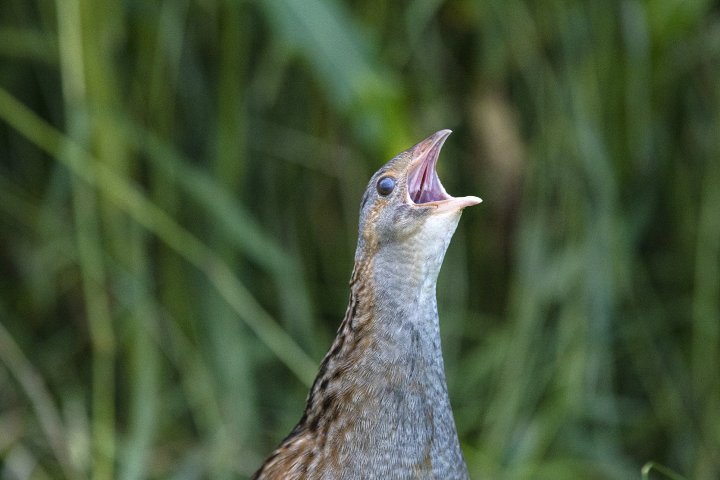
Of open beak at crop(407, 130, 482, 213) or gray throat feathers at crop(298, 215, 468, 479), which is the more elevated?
open beak at crop(407, 130, 482, 213)

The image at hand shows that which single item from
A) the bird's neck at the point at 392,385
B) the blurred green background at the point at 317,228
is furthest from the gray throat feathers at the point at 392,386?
the blurred green background at the point at 317,228

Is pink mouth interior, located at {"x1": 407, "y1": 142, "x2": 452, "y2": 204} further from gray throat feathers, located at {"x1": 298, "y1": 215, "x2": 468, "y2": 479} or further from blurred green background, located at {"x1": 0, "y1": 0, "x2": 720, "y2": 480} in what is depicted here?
blurred green background, located at {"x1": 0, "y1": 0, "x2": 720, "y2": 480}

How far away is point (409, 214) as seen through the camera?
4.30 feet

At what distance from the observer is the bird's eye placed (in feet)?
4.44

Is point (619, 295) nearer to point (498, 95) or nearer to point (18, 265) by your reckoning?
point (498, 95)

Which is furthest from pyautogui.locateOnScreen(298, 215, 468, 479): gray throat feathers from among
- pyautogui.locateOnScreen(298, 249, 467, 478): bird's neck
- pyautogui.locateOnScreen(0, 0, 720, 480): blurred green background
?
pyautogui.locateOnScreen(0, 0, 720, 480): blurred green background

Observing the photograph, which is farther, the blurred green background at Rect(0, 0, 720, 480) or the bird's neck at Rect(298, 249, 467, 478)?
the blurred green background at Rect(0, 0, 720, 480)

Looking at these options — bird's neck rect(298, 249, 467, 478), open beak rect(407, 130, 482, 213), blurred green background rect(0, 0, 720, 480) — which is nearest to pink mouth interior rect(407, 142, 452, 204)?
open beak rect(407, 130, 482, 213)

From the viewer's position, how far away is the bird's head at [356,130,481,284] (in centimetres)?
129

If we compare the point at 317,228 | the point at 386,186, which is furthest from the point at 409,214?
the point at 317,228

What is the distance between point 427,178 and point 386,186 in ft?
0.21

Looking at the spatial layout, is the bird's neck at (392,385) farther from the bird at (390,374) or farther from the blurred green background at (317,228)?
the blurred green background at (317,228)

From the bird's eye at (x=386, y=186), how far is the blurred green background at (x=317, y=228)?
2.21ft

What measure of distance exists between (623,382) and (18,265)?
48.9 inches
